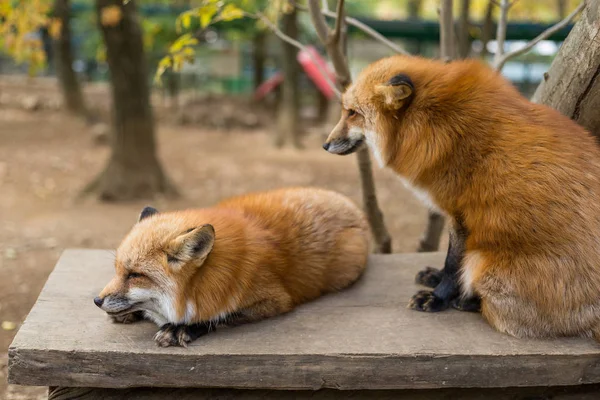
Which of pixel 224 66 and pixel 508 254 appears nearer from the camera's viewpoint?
pixel 508 254

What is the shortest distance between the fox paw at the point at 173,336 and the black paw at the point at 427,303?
3.63ft

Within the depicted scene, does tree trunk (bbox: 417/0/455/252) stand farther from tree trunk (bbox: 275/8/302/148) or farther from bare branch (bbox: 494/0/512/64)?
tree trunk (bbox: 275/8/302/148)

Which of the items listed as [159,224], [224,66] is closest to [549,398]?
[159,224]

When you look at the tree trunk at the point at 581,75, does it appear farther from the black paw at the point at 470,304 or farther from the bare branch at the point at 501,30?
the black paw at the point at 470,304

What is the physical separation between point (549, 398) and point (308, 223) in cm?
139

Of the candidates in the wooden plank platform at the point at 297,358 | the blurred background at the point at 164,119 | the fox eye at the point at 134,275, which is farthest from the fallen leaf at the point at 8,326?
the fox eye at the point at 134,275

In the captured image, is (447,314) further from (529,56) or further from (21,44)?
(529,56)

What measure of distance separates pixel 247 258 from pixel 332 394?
2.48ft

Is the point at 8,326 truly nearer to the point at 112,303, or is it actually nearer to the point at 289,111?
the point at 112,303

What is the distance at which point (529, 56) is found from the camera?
14.2 metres

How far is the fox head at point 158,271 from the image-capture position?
235cm

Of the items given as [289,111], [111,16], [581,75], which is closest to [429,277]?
[581,75]

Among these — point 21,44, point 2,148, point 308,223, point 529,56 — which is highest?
point 21,44

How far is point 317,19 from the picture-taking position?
137 inches
